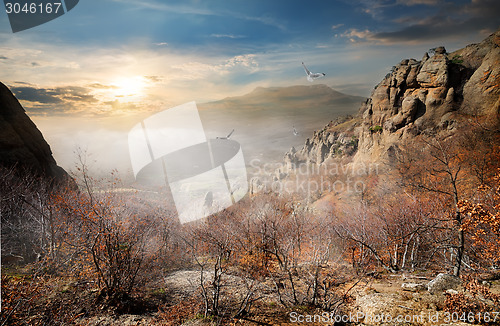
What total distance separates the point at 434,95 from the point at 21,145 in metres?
70.8

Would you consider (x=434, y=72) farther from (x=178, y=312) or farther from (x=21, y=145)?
(x=21, y=145)

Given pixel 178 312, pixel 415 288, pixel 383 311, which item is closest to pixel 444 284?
pixel 415 288

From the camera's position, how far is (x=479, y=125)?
3183cm

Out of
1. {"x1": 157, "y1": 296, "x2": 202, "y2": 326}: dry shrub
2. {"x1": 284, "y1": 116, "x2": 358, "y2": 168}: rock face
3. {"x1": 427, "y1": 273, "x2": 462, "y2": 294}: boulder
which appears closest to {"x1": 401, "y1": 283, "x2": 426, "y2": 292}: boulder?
{"x1": 427, "y1": 273, "x2": 462, "y2": 294}: boulder

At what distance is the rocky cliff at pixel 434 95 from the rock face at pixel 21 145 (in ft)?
210

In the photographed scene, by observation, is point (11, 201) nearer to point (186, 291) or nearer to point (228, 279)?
point (186, 291)

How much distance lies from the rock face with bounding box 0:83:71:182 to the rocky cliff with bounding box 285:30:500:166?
6387cm

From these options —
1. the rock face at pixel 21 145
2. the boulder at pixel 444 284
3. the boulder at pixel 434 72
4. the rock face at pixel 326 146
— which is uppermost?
the boulder at pixel 434 72

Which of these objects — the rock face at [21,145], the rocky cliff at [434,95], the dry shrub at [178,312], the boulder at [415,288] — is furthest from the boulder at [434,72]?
the rock face at [21,145]

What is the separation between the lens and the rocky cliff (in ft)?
115

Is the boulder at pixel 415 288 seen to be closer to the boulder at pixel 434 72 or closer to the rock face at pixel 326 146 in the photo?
the boulder at pixel 434 72

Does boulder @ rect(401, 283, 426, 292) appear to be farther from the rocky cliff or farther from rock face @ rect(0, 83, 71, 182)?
rock face @ rect(0, 83, 71, 182)

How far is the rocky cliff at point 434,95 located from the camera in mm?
35000

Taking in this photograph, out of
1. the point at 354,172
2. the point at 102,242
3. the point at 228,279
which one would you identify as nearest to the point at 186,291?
the point at 228,279
